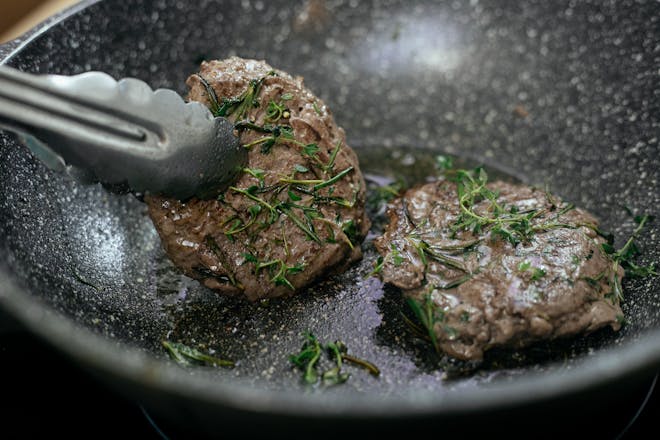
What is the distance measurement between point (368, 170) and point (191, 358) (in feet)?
3.36

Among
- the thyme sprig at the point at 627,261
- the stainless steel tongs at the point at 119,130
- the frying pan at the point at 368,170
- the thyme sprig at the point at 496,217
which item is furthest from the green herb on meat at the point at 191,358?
the thyme sprig at the point at 627,261

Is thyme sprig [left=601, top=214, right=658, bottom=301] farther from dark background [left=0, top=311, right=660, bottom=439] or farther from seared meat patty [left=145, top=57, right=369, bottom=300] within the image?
seared meat patty [left=145, top=57, right=369, bottom=300]

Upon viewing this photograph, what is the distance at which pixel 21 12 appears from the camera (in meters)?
3.02

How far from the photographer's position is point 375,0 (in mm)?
2594

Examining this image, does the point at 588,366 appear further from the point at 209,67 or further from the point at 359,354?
the point at 209,67

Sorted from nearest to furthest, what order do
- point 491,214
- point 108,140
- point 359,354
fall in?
point 108,140, point 359,354, point 491,214

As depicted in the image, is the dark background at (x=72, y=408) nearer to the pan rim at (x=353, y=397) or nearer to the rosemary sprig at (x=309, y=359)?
the rosemary sprig at (x=309, y=359)

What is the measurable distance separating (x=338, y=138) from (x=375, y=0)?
895 millimetres

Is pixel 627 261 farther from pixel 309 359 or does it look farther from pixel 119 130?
pixel 119 130

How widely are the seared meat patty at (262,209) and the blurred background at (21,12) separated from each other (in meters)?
1.29

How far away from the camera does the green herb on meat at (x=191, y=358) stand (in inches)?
67.2

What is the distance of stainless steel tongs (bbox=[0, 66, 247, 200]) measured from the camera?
1426mm

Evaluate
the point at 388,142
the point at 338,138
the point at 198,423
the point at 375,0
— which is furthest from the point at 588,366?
the point at 375,0

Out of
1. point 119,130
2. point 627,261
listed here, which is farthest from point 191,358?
point 627,261
